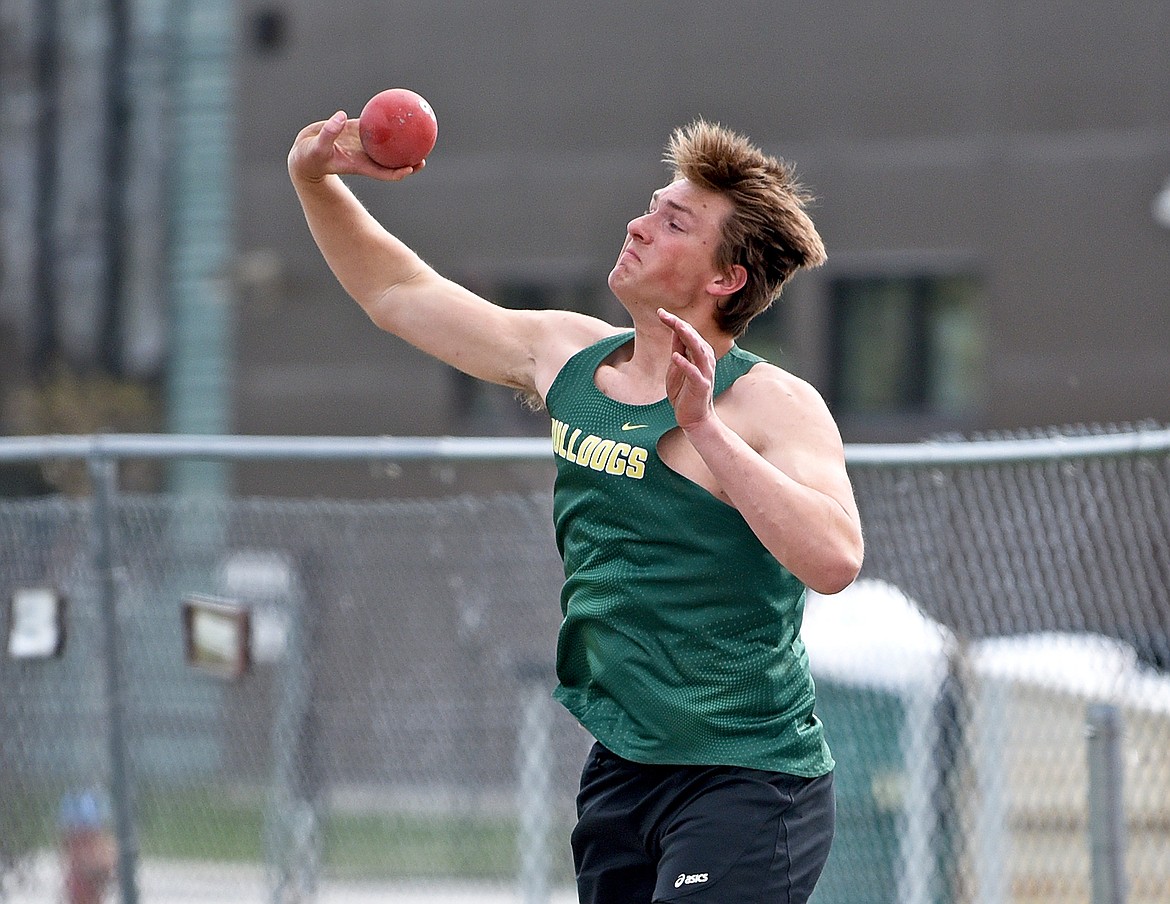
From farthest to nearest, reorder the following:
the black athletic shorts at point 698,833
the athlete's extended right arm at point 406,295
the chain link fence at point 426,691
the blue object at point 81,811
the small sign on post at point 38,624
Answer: the blue object at point 81,811 → the small sign on post at point 38,624 → the chain link fence at point 426,691 → the athlete's extended right arm at point 406,295 → the black athletic shorts at point 698,833

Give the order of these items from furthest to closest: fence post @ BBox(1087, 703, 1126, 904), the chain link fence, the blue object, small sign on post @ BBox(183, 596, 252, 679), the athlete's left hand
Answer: the blue object → the chain link fence → small sign on post @ BBox(183, 596, 252, 679) → fence post @ BBox(1087, 703, 1126, 904) → the athlete's left hand

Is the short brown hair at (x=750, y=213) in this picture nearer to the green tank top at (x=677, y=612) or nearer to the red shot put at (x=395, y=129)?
the green tank top at (x=677, y=612)

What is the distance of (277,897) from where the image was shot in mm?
5285

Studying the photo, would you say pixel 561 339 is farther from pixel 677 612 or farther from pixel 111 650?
pixel 111 650

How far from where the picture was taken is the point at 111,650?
16.2ft

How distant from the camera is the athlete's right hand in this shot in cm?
353

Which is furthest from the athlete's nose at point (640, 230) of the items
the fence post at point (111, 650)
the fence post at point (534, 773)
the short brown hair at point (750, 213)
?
the fence post at point (534, 773)

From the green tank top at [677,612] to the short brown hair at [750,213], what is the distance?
20cm

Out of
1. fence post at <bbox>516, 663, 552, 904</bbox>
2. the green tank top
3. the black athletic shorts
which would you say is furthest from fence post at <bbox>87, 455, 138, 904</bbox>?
the green tank top

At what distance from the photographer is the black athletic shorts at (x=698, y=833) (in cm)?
321

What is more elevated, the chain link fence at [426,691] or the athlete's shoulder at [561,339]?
the athlete's shoulder at [561,339]

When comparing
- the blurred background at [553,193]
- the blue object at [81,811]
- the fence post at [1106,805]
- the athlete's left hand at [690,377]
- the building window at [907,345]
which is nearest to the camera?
the athlete's left hand at [690,377]

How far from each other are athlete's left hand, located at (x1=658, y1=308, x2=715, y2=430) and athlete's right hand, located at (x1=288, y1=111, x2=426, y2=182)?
904 millimetres

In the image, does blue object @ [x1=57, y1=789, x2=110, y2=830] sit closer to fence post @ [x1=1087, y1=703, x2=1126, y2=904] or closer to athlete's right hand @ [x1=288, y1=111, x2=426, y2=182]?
athlete's right hand @ [x1=288, y1=111, x2=426, y2=182]
